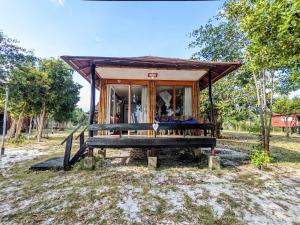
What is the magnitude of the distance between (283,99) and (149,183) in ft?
84.0

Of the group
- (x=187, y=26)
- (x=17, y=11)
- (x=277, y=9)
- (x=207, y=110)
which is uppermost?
(x=187, y=26)

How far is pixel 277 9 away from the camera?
443 centimetres

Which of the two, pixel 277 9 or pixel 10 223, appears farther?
pixel 277 9

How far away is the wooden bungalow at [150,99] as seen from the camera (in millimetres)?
6492

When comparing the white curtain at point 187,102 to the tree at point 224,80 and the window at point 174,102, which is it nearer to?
the window at point 174,102

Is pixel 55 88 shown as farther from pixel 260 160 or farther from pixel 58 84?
pixel 260 160

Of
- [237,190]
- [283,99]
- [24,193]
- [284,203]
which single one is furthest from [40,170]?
[283,99]

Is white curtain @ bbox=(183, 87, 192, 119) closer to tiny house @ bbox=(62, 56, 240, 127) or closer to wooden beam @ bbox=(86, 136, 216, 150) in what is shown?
tiny house @ bbox=(62, 56, 240, 127)

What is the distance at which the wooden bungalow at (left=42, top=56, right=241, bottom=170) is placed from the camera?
6492 mm

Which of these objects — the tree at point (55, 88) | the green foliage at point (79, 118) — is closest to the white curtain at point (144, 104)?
the green foliage at point (79, 118)

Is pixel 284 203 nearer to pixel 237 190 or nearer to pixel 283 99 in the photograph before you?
pixel 237 190

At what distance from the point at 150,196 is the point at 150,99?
4565mm

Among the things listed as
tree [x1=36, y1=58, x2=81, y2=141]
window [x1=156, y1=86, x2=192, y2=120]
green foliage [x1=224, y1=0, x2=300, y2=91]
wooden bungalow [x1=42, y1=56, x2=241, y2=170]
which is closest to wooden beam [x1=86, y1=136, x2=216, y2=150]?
wooden bungalow [x1=42, y1=56, x2=241, y2=170]

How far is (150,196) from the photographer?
4.28m
